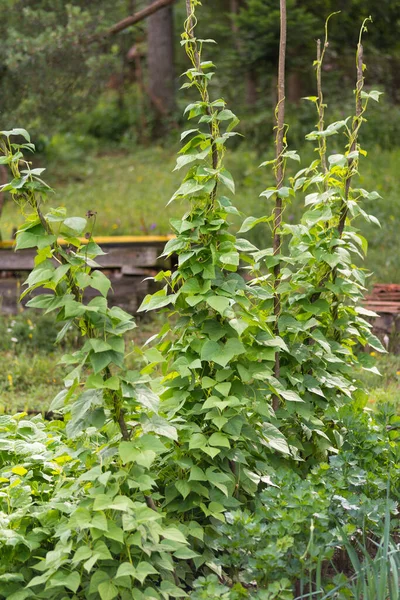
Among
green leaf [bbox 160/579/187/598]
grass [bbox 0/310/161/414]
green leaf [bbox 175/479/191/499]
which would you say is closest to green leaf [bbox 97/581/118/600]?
green leaf [bbox 160/579/187/598]

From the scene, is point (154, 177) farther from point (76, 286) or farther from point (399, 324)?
point (76, 286)

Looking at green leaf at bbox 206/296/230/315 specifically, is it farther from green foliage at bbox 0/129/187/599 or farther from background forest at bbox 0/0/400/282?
background forest at bbox 0/0/400/282

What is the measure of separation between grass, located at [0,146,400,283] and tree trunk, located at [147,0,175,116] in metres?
1.15

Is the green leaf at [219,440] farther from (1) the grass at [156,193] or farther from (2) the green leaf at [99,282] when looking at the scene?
(1) the grass at [156,193]

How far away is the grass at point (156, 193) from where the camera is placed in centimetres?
884

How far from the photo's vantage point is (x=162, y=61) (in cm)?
1493

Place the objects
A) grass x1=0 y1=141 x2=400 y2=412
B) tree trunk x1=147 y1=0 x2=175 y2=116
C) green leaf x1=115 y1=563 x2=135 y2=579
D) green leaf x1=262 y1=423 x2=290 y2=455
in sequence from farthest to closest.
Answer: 1. tree trunk x1=147 y1=0 x2=175 y2=116
2. grass x1=0 y1=141 x2=400 y2=412
3. green leaf x1=262 y1=423 x2=290 y2=455
4. green leaf x1=115 y1=563 x2=135 y2=579

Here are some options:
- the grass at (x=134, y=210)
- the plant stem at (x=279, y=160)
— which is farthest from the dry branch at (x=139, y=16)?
the plant stem at (x=279, y=160)

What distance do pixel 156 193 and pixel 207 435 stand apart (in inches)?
341

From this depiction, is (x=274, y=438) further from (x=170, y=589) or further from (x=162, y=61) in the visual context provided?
(x=162, y=61)

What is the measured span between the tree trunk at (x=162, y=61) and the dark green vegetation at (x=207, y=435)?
1213 centimetres

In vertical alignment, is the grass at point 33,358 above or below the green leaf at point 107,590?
below

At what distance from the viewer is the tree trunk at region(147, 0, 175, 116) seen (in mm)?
14844

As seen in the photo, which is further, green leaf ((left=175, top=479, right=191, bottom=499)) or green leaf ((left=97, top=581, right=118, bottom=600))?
green leaf ((left=175, top=479, right=191, bottom=499))
